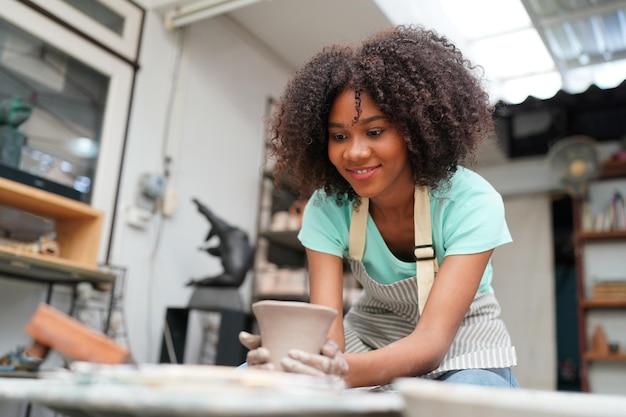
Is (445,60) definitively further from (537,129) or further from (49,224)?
(537,129)

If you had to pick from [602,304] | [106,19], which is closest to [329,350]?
[106,19]

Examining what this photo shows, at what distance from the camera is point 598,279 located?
4.35 m

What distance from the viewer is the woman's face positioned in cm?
108

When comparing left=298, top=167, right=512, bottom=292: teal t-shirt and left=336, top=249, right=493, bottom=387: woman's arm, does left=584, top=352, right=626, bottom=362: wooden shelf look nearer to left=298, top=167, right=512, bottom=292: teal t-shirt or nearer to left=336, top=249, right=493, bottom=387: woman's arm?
left=298, top=167, right=512, bottom=292: teal t-shirt

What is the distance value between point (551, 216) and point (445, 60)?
3.89m

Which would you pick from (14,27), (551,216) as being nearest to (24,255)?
(14,27)

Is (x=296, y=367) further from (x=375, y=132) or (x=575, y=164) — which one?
(x=575, y=164)

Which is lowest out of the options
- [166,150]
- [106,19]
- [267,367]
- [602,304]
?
[267,367]

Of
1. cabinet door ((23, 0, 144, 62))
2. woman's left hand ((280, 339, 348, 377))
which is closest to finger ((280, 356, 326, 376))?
woman's left hand ((280, 339, 348, 377))

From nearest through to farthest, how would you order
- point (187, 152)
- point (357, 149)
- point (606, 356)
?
point (357, 149) < point (187, 152) < point (606, 356)

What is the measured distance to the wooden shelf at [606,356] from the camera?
3.94 meters

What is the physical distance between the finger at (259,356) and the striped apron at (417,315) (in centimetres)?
47

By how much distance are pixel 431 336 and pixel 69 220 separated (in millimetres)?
2067

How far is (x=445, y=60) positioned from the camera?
1220mm
